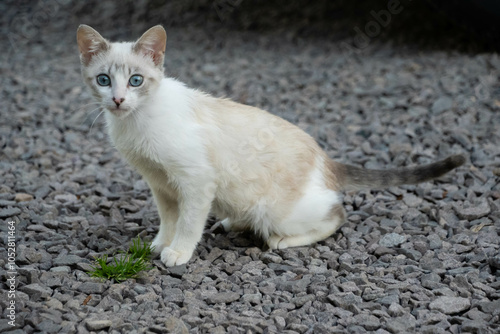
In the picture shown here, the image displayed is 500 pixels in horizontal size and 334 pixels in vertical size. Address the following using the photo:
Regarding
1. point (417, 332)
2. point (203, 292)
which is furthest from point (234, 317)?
point (417, 332)

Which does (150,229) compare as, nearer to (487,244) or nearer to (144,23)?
(487,244)

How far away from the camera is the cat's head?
10.4 feet

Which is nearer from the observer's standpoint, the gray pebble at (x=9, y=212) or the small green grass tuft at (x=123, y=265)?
the small green grass tuft at (x=123, y=265)

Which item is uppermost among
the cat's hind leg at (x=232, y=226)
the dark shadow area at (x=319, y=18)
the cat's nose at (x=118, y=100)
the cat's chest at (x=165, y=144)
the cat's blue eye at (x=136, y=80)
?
the cat's blue eye at (x=136, y=80)

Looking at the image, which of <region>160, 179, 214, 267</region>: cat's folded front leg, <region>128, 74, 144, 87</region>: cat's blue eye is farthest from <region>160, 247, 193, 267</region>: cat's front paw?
<region>128, 74, 144, 87</region>: cat's blue eye

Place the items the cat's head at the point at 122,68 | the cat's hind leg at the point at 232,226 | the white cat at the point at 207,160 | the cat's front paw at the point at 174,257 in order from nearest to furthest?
1. the cat's head at the point at 122,68
2. the white cat at the point at 207,160
3. the cat's front paw at the point at 174,257
4. the cat's hind leg at the point at 232,226

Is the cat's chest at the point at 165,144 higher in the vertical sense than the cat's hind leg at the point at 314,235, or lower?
higher

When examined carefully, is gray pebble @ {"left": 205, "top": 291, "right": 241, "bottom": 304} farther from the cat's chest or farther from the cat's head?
the cat's head

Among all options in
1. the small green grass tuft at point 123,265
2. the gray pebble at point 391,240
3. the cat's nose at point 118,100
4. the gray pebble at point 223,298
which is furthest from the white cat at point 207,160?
→ the gray pebble at point 223,298

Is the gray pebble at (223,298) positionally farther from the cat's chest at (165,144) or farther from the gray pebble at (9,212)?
the gray pebble at (9,212)

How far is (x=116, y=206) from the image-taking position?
4383 mm

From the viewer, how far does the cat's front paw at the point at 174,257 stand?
341 cm

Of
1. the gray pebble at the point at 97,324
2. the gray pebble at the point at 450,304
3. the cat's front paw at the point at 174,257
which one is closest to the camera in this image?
the gray pebble at the point at 97,324

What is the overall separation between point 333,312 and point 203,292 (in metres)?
0.75
